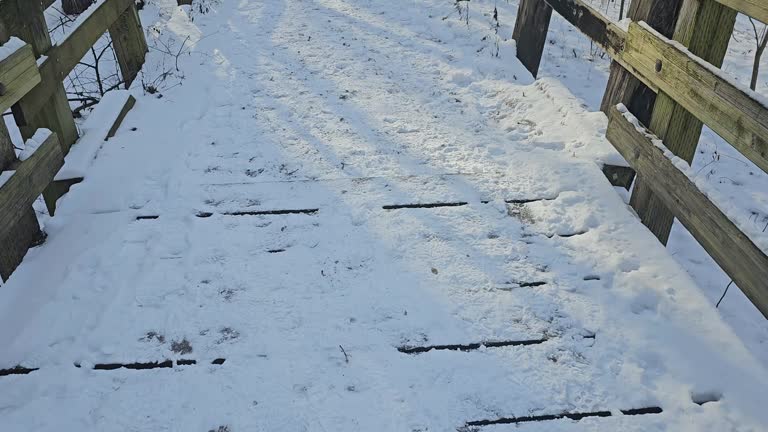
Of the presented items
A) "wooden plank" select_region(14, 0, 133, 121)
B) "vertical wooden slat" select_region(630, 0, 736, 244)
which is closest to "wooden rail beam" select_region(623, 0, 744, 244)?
"vertical wooden slat" select_region(630, 0, 736, 244)

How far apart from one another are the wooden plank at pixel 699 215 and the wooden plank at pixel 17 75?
13.0 ft

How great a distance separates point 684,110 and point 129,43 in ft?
18.8

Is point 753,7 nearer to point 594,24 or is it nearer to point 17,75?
point 594,24

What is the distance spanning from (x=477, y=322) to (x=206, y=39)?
5.82 meters

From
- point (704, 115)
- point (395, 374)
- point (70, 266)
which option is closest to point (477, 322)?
point (395, 374)

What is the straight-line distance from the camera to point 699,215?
10.7 ft

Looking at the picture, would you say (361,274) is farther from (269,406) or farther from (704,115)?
(704,115)

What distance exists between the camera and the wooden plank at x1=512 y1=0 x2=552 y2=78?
6.43 m

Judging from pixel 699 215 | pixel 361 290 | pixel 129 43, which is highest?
pixel 699 215

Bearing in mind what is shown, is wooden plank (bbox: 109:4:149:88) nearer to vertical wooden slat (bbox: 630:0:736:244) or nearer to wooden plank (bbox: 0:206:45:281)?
wooden plank (bbox: 0:206:45:281)

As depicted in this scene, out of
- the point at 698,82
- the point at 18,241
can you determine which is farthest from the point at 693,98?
the point at 18,241

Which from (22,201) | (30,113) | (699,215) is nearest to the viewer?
(699,215)

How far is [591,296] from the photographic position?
3.35 meters

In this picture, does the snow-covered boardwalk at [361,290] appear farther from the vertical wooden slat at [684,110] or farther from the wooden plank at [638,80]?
the wooden plank at [638,80]
